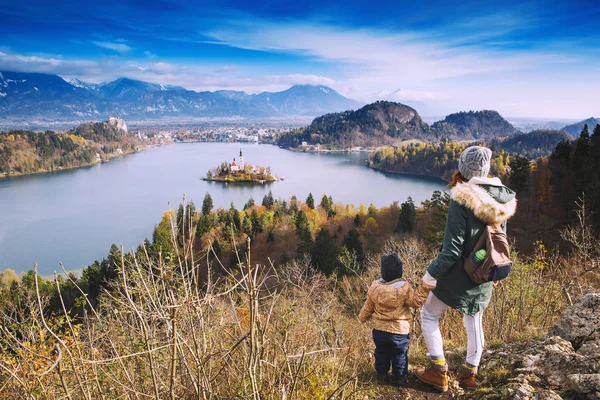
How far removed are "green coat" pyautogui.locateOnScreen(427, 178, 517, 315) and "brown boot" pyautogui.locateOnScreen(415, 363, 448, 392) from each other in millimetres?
311

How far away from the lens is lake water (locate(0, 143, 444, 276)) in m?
22.0

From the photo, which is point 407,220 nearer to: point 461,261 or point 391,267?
point 391,267

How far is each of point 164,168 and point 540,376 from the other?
190 feet

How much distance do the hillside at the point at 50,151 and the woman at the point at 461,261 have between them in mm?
64158

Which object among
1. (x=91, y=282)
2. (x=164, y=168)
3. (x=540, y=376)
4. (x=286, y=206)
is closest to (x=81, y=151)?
(x=164, y=168)

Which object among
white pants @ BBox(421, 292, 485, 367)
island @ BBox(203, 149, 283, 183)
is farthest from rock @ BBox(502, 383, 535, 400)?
island @ BBox(203, 149, 283, 183)

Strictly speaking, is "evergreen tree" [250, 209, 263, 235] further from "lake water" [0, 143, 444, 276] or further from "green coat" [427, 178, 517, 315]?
"green coat" [427, 178, 517, 315]

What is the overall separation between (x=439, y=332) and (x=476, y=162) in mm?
801

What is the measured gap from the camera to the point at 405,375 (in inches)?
73.0

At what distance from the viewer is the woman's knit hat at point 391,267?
6.07ft

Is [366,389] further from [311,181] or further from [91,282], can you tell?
[311,181]

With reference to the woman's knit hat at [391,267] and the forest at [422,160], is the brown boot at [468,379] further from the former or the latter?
the forest at [422,160]

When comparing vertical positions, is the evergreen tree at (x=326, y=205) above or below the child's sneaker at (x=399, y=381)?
below

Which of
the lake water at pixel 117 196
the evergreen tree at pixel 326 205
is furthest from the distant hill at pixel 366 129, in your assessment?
the evergreen tree at pixel 326 205
